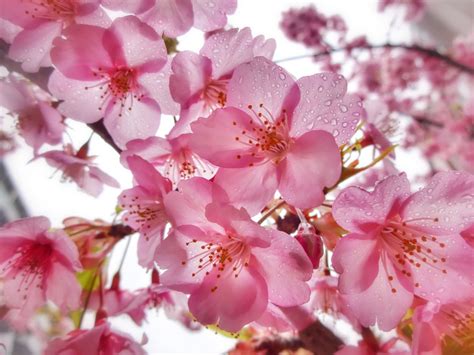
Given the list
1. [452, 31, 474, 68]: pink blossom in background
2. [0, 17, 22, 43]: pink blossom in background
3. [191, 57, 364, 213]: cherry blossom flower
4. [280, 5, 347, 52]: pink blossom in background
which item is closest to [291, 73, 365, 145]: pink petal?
[191, 57, 364, 213]: cherry blossom flower

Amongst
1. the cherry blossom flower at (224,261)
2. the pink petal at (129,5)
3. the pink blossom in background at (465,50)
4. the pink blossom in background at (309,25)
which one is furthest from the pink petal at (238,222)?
the pink blossom in background at (465,50)

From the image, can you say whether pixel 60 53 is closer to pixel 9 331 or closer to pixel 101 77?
pixel 101 77

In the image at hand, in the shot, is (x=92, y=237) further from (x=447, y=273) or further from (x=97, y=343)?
(x=447, y=273)

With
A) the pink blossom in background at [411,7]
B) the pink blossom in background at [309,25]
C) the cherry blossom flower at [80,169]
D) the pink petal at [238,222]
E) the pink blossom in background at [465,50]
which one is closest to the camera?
the pink petal at [238,222]

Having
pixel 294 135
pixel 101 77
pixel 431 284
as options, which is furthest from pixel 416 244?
pixel 101 77

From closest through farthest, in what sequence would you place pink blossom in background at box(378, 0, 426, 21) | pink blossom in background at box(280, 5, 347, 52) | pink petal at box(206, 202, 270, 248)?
pink petal at box(206, 202, 270, 248)
pink blossom in background at box(280, 5, 347, 52)
pink blossom in background at box(378, 0, 426, 21)

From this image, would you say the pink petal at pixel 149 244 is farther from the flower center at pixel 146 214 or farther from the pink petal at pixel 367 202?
the pink petal at pixel 367 202

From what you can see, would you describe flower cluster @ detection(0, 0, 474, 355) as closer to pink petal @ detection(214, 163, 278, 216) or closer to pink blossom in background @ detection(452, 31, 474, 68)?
pink petal @ detection(214, 163, 278, 216)
